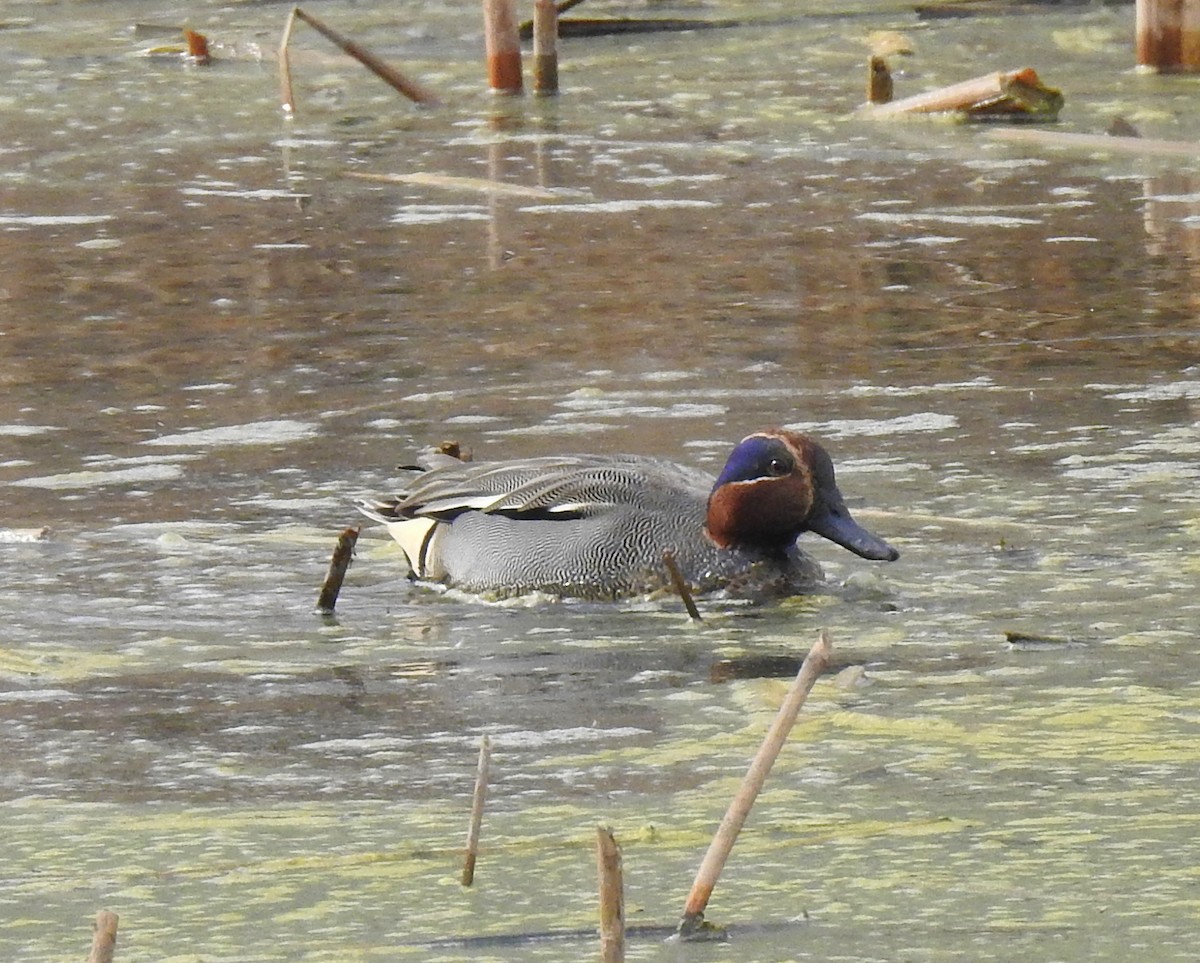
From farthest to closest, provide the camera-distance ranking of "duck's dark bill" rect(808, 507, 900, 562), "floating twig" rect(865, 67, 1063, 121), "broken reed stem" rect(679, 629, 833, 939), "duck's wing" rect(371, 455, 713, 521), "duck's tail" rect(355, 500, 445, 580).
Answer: "floating twig" rect(865, 67, 1063, 121)
"duck's tail" rect(355, 500, 445, 580)
"duck's wing" rect(371, 455, 713, 521)
"duck's dark bill" rect(808, 507, 900, 562)
"broken reed stem" rect(679, 629, 833, 939)

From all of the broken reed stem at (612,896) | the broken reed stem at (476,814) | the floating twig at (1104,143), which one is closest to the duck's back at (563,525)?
the broken reed stem at (476,814)

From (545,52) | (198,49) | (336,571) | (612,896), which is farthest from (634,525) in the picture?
(198,49)

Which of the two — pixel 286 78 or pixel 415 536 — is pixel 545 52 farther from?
pixel 415 536

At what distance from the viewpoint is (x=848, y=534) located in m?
6.91

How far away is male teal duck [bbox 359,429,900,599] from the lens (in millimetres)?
7020

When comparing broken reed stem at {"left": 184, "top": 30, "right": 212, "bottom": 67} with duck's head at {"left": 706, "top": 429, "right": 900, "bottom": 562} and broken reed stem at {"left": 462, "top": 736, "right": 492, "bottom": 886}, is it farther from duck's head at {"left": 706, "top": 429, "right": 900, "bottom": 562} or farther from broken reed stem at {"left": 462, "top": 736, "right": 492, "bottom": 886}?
broken reed stem at {"left": 462, "top": 736, "right": 492, "bottom": 886}

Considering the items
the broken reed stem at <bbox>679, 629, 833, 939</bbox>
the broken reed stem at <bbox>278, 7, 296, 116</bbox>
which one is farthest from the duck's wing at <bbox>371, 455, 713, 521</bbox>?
the broken reed stem at <bbox>278, 7, 296, 116</bbox>

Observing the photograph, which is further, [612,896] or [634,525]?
[634,525]

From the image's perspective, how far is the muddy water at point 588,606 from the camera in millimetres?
4715

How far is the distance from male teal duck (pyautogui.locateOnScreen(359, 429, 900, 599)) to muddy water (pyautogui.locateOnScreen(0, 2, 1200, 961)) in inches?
4.1

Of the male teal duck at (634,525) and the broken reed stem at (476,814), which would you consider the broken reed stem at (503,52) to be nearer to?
the male teal duck at (634,525)

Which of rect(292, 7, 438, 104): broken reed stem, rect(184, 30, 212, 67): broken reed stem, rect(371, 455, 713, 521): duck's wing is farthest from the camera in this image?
rect(184, 30, 212, 67): broken reed stem

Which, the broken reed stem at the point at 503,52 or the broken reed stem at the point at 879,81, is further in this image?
the broken reed stem at the point at 503,52

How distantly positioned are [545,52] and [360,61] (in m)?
1.17
